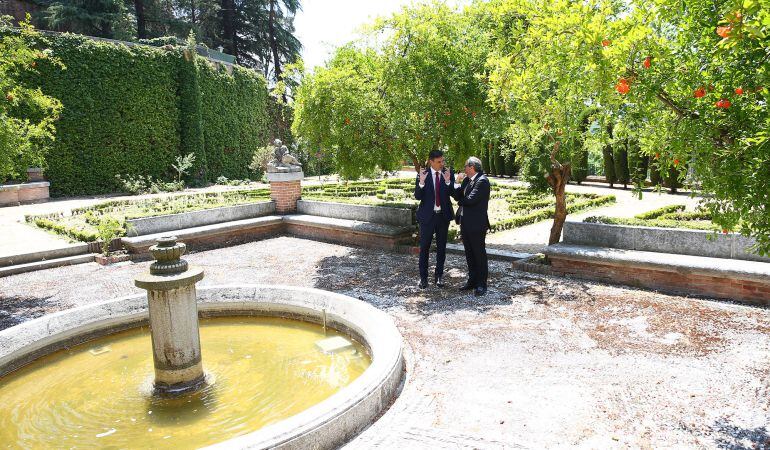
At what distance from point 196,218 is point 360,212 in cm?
346

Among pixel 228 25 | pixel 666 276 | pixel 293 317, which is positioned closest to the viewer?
pixel 293 317

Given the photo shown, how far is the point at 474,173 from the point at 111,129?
737 inches

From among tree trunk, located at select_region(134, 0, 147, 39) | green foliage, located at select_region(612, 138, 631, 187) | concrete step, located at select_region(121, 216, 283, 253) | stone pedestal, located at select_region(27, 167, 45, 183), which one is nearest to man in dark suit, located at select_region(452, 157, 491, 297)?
concrete step, located at select_region(121, 216, 283, 253)

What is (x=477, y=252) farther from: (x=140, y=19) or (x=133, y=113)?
(x=140, y=19)

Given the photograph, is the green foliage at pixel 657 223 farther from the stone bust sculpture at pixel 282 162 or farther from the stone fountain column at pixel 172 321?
the stone bust sculpture at pixel 282 162

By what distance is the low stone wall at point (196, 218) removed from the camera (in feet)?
33.4

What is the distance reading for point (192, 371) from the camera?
14.6 feet

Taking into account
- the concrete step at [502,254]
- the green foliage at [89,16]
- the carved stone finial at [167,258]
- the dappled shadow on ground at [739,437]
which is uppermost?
the green foliage at [89,16]

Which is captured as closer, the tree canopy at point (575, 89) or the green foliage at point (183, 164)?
the tree canopy at point (575, 89)

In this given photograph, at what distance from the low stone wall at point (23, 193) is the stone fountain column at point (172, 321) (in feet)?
52.3

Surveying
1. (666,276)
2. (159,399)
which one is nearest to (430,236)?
(666,276)

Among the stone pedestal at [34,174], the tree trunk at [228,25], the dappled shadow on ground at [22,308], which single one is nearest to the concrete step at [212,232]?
the dappled shadow on ground at [22,308]

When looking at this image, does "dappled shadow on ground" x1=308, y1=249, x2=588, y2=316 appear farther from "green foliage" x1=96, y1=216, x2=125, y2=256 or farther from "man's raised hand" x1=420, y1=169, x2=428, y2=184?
"green foliage" x1=96, y1=216, x2=125, y2=256

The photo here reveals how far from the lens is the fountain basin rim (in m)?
3.25
